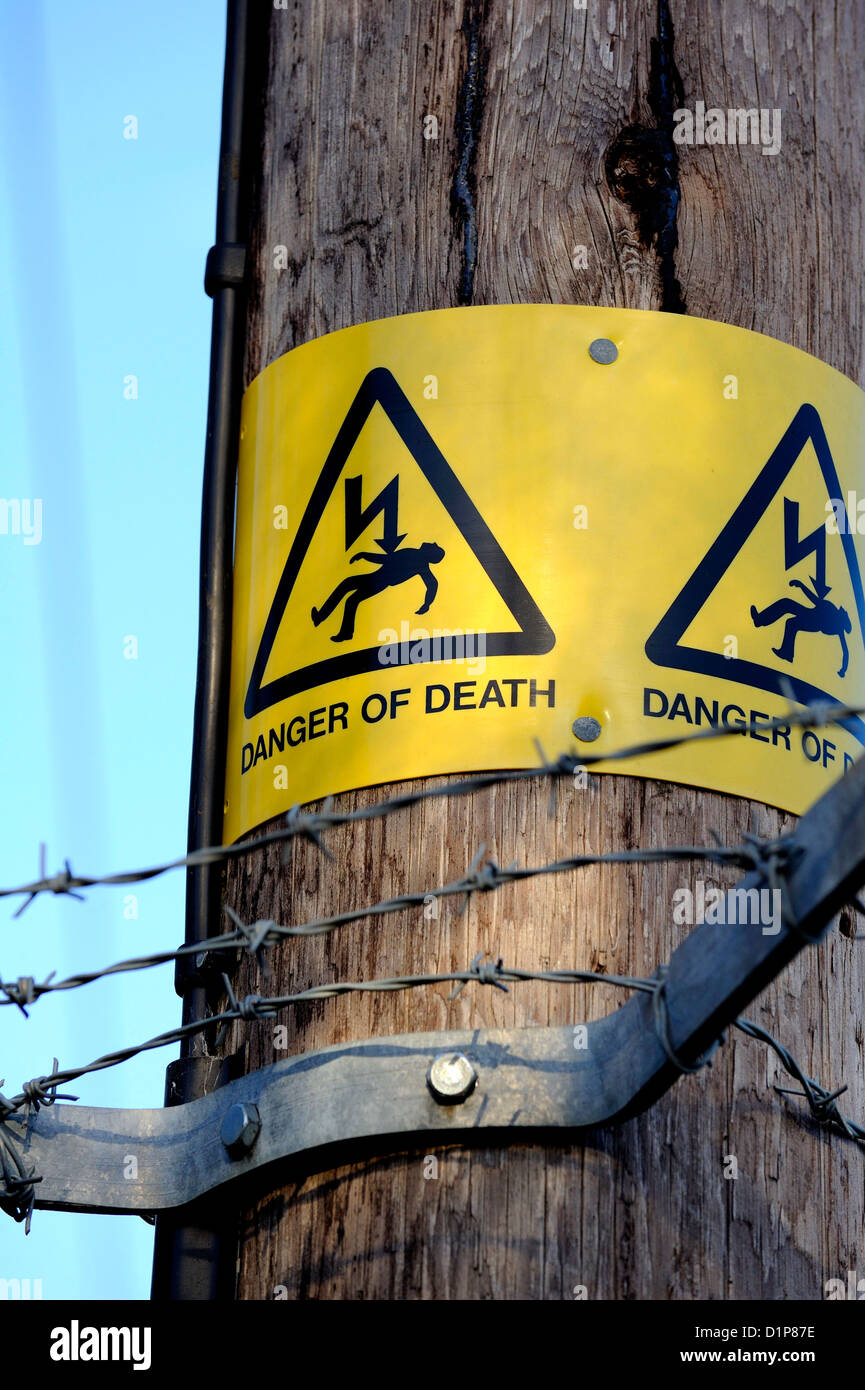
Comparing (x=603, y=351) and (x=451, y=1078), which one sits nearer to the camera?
(x=451, y=1078)

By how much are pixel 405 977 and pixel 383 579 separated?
0.62m

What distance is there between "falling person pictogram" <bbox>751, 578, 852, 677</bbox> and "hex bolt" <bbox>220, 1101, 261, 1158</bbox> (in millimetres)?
1050

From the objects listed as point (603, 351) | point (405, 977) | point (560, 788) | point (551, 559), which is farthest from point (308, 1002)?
point (603, 351)

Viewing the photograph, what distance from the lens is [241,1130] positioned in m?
2.48

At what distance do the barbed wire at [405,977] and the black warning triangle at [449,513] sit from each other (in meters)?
0.21

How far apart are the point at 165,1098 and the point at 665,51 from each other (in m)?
1.97

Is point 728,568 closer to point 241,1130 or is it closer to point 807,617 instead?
point 807,617

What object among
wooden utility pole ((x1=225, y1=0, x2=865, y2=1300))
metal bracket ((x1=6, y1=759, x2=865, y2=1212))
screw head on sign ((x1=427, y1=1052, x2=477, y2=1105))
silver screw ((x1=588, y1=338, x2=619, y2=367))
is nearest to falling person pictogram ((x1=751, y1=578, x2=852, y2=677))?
wooden utility pole ((x1=225, y1=0, x2=865, y2=1300))

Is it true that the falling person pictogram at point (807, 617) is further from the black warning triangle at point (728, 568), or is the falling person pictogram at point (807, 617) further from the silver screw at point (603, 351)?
the silver screw at point (603, 351)

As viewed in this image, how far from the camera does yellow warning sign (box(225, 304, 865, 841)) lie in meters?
2.61

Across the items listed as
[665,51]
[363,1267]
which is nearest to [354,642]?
[363,1267]

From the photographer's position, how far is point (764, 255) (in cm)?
297

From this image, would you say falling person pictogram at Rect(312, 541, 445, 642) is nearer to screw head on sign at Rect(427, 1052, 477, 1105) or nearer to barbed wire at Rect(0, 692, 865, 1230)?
barbed wire at Rect(0, 692, 865, 1230)

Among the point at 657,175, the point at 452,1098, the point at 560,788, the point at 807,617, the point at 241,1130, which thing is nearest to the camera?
the point at 452,1098
